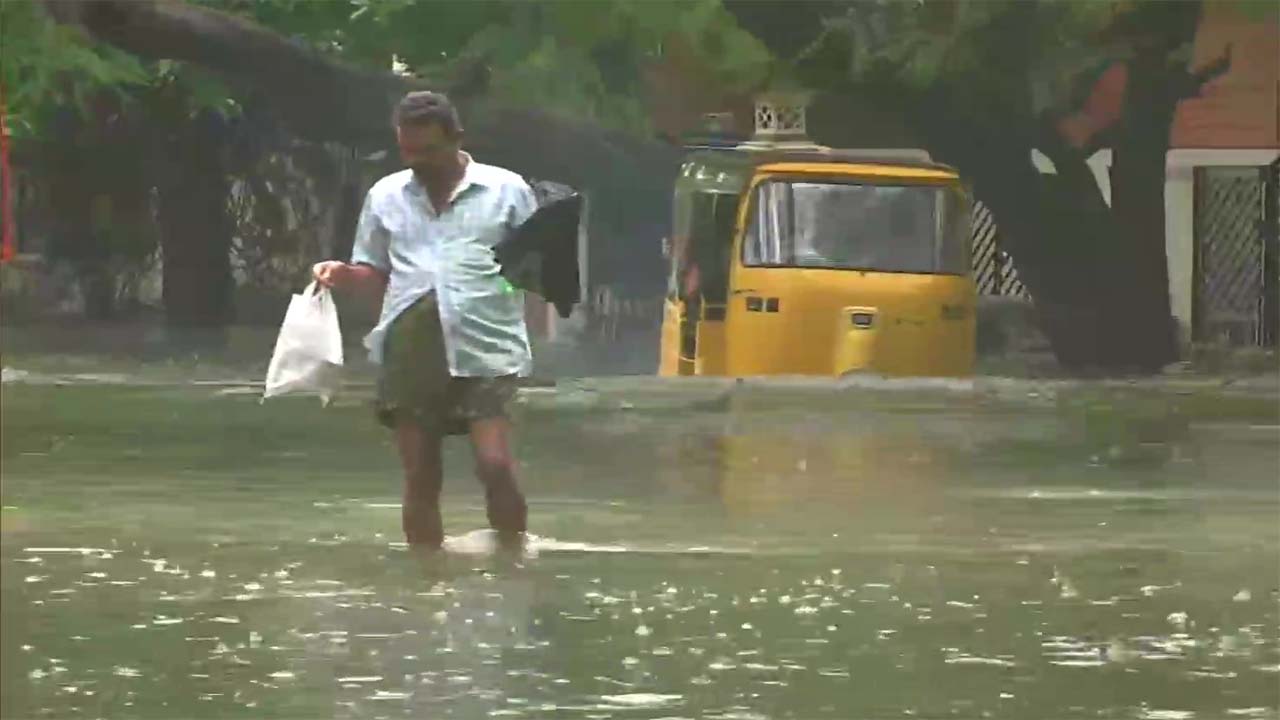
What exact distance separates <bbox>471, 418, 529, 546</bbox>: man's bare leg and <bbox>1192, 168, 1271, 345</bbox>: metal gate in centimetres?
2166

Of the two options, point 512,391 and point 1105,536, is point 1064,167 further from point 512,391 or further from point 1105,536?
point 512,391

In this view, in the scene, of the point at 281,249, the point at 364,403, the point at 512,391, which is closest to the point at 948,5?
the point at 364,403

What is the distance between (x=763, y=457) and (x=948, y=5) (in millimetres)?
9438

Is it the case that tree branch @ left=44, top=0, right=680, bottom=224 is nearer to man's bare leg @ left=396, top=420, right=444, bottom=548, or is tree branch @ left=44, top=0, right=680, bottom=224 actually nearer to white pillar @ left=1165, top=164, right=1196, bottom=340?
white pillar @ left=1165, top=164, right=1196, bottom=340

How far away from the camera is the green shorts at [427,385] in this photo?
9430 mm

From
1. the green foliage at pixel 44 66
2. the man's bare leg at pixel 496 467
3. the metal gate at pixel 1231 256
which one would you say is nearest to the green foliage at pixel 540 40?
the green foliage at pixel 44 66

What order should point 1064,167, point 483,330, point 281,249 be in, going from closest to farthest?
point 483,330, point 1064,167, point 281,249

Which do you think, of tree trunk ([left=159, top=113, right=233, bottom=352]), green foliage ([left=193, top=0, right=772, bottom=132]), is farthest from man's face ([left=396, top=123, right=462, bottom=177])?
tree trunk ([left=159, top=113, right=233, bottom=352])

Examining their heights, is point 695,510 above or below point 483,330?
below

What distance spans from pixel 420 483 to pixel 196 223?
919 inches

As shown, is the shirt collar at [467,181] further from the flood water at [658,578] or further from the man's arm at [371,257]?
the flood water at [658,578]

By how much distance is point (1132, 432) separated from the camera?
56.1 ft

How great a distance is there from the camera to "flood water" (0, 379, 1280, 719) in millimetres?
7391

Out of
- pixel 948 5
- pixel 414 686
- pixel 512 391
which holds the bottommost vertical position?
pixel 414 686
